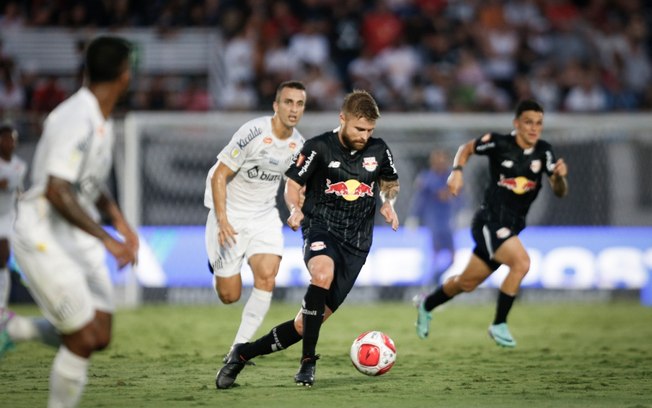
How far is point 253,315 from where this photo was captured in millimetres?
8508

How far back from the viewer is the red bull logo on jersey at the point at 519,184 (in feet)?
34.0

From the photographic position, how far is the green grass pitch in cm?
714

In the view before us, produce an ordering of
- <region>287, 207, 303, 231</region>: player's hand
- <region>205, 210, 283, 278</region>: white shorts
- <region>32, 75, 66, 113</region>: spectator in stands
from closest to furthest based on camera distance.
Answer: <region>287, 207, 303, 231</region>: player's hand, <region>205, 210, 283, 278</region>: white shorts, <region>32, 75, 66, 113</region>: spectator in stands

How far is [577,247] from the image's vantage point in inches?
643

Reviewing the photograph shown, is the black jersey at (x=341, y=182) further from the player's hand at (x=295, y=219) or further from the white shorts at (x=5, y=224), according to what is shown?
the white shorts at (x=5, y=224)

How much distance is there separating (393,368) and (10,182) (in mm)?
5741

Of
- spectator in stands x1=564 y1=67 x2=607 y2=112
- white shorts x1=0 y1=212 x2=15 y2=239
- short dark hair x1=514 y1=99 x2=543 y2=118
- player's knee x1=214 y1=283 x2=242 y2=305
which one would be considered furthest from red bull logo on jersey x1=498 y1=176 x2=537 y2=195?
spectator in stands x1=564 y1=67 x2=607 y2=112

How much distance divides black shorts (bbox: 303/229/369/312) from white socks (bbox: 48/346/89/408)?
2.59 m

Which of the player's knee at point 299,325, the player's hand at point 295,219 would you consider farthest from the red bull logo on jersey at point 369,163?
the player's knee at point 299,325

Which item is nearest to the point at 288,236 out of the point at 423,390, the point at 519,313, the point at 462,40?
the point at 519,313

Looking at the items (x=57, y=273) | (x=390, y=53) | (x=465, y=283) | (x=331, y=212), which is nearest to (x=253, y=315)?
(x=331, y=212)

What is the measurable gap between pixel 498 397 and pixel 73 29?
1394 cm

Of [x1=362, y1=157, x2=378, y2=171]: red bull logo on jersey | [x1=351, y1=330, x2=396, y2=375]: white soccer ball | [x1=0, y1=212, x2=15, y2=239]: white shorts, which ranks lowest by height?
[x1=351, y1=330, x2=396, y2=375]: white soccer ball

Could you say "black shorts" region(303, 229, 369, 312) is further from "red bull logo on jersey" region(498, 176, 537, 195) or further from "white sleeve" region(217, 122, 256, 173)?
"red bull logo on jersey" region(498, 176, 537, 195)
